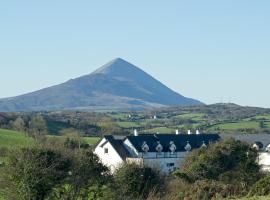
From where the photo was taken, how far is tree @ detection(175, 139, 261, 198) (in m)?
40.9

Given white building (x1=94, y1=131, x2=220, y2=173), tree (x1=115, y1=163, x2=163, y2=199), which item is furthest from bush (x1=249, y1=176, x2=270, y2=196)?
white building (x1=94, y1=131, x2=220, y2=173)

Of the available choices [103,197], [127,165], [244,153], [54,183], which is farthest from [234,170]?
[54,183]

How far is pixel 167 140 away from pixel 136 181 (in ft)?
117

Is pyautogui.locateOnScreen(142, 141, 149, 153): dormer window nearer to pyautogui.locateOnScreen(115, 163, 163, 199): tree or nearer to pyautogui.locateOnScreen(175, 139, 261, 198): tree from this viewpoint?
pyautogui.locateOnScreen(175, 139, 261, 198): tree

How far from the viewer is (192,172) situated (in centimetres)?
4022

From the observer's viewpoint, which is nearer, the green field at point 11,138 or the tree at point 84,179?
the tree at point 84,179

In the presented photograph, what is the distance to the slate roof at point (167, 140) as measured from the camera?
65.4 meters

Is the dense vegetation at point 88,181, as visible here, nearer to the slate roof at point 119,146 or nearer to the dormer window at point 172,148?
the slate roof at point 119,146

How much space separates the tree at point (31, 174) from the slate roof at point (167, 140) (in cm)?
3634

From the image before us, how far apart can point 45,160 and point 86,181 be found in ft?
14.4

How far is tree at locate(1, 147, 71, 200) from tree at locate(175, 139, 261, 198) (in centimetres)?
1256

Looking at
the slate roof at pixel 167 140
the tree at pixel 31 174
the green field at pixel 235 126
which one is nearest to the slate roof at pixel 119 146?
the slate roof at pixel 167 140

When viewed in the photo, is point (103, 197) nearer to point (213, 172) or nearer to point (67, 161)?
point (67, 161)

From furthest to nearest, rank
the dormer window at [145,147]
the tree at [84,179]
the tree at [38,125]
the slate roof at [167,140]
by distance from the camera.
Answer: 1. the tree at [38,125]
2. the slate roof at [167,140]
3. the dormer window at [145,147]
4. the tree at [84,179]
